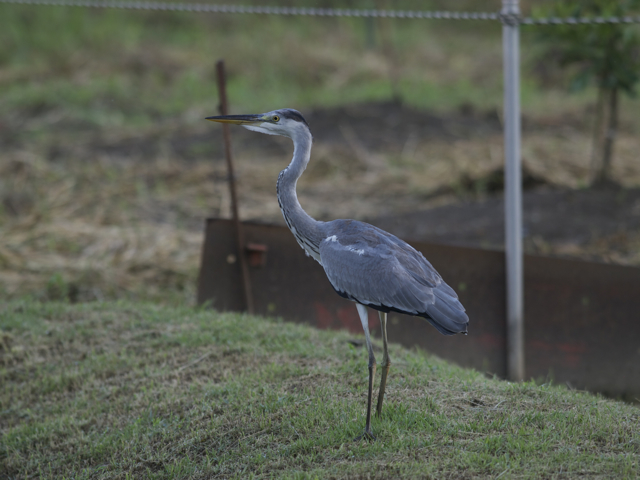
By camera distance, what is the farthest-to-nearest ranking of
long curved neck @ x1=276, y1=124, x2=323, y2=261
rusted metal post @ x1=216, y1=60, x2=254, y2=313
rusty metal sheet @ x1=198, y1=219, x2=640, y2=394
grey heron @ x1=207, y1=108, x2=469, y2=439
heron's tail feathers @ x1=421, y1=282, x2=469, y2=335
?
rusted metal post @ x1=216, y1=60, x2=254, y2=313
rusty metal sheet @ x1=198, y1=219, x2=640, y2=394
long curved neck @ x1=276, y1=124, x2=323, y2=261
grey heron @ x1=207, y1=108, x2=469, y2=439
heron's tail feathers @ x1=421, y1=282, x2=469, y2=335

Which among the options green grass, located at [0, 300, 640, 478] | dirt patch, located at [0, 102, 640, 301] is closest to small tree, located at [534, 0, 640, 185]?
dirt patch, located at [0, 102, 640, 301]

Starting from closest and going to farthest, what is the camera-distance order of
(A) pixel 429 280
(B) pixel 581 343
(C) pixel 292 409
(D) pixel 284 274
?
(A) pixel 429 280 < (C) pixel 292 409 < (B) pixel 581 343 < (D) pixel 284 274

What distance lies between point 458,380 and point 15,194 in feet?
19.5

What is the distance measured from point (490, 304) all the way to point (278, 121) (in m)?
2.70

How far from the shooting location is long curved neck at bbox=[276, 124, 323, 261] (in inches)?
141

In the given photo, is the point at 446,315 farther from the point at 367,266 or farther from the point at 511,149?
the point at 511,149

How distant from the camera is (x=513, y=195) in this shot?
5.11m

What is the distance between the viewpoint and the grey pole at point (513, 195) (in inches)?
195

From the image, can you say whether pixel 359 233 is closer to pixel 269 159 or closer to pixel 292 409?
pixel 292 409

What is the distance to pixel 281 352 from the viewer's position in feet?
14.9

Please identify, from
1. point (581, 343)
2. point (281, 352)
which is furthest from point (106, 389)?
point (581, 343)

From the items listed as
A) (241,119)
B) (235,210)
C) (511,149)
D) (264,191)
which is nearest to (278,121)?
(241,119)

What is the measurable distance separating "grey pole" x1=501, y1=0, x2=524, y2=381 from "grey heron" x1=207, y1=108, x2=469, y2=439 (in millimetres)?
1868

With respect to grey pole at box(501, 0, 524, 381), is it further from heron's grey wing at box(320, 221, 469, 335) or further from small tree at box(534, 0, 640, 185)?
small tree at box(534, 0, 640, 185)
